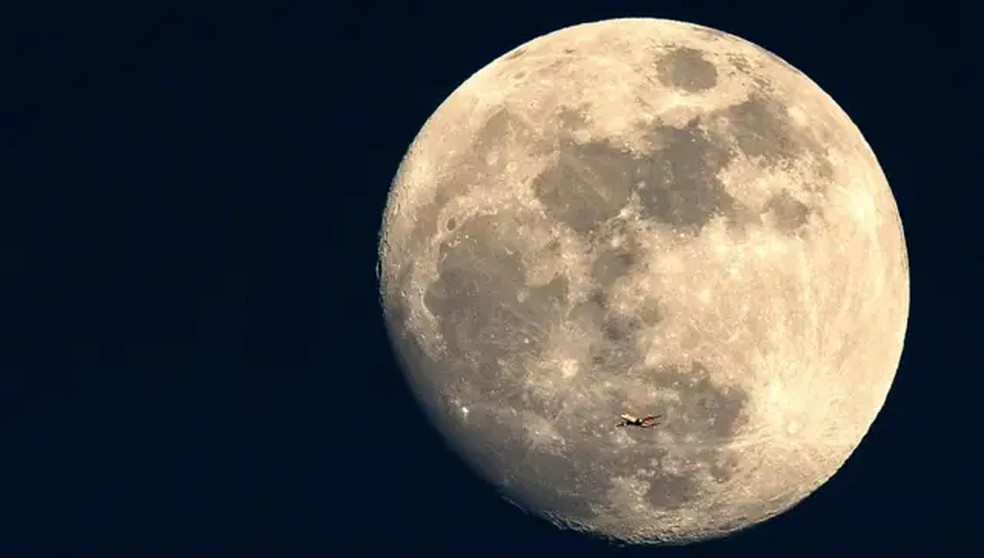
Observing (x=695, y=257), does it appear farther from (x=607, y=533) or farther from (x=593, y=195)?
(x=607, y=533)

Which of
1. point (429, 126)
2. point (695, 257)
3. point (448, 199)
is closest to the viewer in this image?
point (695, 257)

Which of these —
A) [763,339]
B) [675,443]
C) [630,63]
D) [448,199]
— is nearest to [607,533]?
[675,443]

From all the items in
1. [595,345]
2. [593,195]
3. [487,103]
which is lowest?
[595,345]

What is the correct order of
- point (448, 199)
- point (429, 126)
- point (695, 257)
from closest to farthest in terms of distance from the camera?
1. point (695, 257)
2. point (448, 199)
3. point (429, 126)

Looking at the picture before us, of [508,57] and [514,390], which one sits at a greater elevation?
[508,57]

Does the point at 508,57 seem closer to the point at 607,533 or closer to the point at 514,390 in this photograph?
the point at 514,390

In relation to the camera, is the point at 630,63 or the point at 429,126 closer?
the point at 630,63
